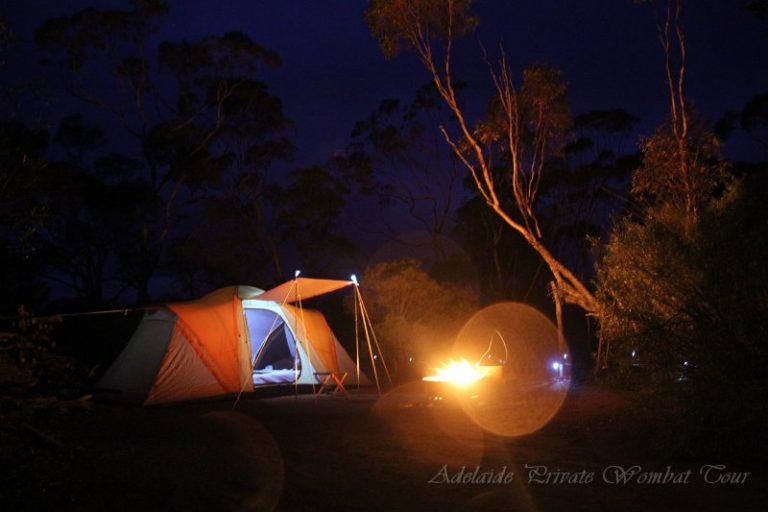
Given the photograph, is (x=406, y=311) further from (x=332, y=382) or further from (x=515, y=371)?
(x=332, y=382)

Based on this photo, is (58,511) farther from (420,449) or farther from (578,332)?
(578,332)

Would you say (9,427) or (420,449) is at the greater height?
(9,427)

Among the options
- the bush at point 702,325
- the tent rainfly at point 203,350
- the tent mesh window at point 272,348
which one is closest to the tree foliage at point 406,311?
the tent mesh window at point 272,348

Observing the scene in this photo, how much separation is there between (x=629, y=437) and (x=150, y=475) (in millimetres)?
4626

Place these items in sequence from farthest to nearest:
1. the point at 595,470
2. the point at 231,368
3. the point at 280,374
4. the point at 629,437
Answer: the point at 280,374 < the point at 231,368 < the point at 629,437 < the point at 595,470

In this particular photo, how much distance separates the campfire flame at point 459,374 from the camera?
11188mm

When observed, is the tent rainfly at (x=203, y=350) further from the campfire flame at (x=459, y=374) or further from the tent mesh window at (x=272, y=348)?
the campfire flame at (x=459, y=374)

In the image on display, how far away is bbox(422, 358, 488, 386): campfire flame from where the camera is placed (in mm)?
11188

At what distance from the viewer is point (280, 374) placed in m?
14.0

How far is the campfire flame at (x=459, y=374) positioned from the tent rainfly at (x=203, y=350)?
238 cm

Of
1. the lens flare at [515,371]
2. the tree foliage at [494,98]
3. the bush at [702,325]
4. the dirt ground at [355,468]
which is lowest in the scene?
the lens flare at [515,371]

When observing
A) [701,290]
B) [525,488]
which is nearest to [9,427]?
[525,488]

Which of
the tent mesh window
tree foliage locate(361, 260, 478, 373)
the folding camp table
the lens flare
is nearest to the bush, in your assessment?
the lens flare

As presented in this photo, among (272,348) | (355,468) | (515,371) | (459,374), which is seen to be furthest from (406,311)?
(355,468)
